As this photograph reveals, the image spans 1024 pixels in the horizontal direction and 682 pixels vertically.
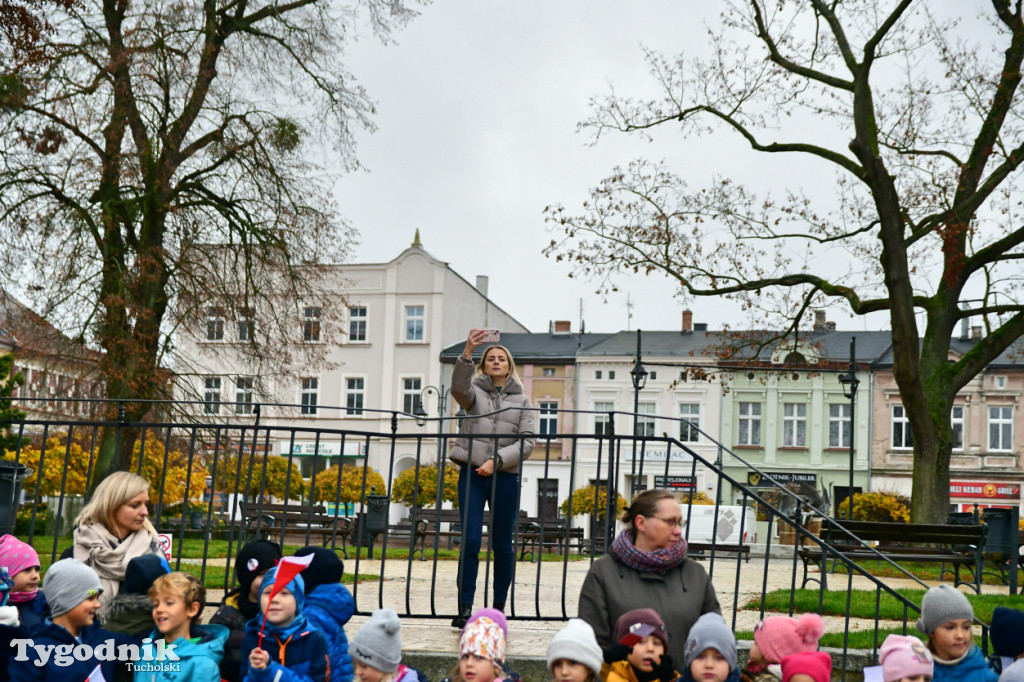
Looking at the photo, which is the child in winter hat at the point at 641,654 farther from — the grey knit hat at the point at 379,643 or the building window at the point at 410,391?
the building window at the point at 410,391

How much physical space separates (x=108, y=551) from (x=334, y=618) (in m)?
1.19

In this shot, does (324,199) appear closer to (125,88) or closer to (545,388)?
(125,88)

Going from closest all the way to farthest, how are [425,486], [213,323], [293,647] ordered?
1. [293,647]
2. [213,323]
3. [425,486]

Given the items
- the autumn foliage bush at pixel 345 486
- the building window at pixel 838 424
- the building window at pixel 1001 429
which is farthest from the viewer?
the building window at pixel 838 424

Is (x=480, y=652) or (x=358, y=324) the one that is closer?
(x=480, y=652)

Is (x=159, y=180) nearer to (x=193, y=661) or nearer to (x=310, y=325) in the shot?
(x=310, y=325)

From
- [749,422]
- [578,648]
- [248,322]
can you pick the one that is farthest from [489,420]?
[749,422]

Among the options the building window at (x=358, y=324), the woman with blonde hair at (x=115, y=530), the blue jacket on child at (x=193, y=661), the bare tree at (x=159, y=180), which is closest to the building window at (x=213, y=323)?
the bare tree at (x=159, y=180)

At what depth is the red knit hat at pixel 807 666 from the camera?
458 cm

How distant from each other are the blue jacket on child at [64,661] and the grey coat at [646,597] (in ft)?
6.78

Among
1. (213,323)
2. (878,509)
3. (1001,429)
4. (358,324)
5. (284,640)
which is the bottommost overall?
(878,509)

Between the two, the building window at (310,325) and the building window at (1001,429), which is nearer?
the building window at (310,325)

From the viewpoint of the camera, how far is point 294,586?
4.59m

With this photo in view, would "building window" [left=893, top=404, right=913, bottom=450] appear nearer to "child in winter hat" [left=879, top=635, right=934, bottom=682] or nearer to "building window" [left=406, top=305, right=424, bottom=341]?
"building window" [left=406, top=305, right=424, bottom=341]
